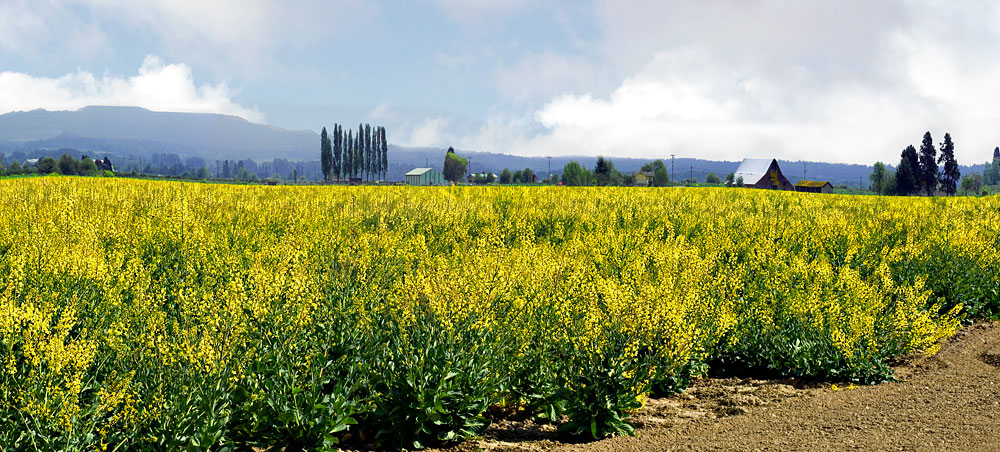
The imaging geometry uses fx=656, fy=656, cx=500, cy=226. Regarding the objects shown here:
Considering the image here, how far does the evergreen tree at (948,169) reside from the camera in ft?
329

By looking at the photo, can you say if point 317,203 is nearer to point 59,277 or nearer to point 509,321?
point 59,277

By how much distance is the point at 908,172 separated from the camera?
98.9 meters

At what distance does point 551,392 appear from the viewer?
Answer: 679cm

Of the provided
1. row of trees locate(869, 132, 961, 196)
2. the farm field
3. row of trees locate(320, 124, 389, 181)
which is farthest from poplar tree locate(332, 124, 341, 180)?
the farm field

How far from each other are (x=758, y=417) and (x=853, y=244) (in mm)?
9194

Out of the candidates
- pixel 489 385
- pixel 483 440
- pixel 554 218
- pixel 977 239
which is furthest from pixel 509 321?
pixel 977 239

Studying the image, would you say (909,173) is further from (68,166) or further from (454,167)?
(68,166)

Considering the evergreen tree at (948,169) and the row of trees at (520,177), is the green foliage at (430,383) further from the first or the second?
the row of trees at (520,177)

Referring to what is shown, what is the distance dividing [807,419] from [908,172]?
4297 inches

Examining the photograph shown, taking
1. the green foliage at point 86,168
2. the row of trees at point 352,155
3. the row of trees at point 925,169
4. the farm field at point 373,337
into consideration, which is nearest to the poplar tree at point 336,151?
the row of trees at point 352,155

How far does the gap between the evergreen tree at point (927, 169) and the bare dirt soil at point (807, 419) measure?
347 feet

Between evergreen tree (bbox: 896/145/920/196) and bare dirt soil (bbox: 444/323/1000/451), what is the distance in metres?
105

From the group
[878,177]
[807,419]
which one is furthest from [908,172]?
[807,419]

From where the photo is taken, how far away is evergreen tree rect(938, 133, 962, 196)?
100 m
